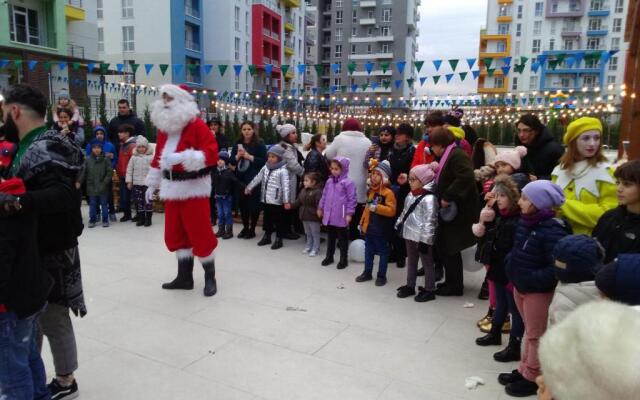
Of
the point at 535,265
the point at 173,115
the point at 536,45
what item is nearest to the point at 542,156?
the point at 535,265

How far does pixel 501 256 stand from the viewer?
355 cm

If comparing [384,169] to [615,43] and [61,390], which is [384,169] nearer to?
[61,390]

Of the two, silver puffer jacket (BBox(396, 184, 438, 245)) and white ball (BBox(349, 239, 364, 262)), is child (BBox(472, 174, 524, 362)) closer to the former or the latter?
silver puffer jacket (BBox(396, 184, 438, 245))

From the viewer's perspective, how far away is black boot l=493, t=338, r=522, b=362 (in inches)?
135

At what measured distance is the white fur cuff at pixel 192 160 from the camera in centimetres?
436

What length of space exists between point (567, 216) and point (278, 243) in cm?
399

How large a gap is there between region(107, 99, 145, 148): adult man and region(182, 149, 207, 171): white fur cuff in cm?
416

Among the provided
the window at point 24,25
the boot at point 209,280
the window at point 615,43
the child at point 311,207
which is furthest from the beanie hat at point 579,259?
the window at point 615,43

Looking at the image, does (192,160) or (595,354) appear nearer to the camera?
(595,354)

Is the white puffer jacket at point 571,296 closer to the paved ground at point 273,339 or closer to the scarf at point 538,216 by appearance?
the scarf at point 538,216

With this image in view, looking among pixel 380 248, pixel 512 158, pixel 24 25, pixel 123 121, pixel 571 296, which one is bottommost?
pixel 380 248

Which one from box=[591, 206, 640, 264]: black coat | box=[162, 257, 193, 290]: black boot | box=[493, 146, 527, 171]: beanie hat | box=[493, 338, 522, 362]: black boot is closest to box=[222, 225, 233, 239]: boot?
box=[162, 257, 193, 290]: black boot

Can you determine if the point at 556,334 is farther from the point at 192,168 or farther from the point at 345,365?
the point at 192,168

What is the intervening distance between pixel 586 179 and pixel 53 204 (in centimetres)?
332
